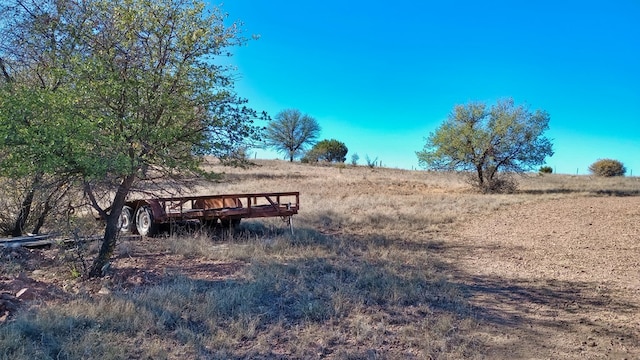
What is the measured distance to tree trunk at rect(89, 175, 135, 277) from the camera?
6988mm

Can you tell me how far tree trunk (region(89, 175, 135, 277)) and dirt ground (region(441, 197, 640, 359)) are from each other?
574 cm

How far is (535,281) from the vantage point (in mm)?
7637

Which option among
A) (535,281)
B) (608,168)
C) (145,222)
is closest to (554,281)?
(535,281)

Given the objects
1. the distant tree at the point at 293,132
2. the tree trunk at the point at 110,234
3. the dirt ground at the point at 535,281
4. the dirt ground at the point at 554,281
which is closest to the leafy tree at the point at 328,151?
the distant tree at the point at 293,132

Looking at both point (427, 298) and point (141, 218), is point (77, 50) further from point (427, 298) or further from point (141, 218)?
point (427, 298)

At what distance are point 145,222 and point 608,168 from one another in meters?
45.6

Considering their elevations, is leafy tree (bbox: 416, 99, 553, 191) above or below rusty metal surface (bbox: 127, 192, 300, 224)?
above

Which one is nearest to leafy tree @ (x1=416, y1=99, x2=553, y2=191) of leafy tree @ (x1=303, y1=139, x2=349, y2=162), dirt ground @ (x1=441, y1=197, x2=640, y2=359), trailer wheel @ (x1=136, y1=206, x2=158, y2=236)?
dirt ground @ (x1=441, y1=197, x2=640, y2=359)

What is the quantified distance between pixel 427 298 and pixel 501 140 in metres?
20.9

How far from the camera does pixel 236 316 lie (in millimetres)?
5285

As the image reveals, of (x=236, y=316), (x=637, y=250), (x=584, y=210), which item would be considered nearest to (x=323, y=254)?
(x=236, y=316)

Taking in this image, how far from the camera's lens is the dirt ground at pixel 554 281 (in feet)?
16.2

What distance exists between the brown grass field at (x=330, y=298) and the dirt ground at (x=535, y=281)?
0.03m

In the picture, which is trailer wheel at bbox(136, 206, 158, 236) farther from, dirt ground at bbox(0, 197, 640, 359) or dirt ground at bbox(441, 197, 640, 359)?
dirt ground at bbox(441, 197, 640, 359)
